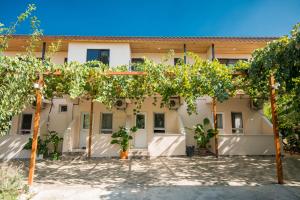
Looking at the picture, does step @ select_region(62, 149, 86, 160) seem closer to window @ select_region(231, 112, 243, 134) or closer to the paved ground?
the paved ground

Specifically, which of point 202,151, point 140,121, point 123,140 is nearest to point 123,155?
point 123,140

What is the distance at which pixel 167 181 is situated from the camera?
7.98m

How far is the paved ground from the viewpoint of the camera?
6.33 metres

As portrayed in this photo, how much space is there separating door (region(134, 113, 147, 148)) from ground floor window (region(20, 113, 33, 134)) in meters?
7.82

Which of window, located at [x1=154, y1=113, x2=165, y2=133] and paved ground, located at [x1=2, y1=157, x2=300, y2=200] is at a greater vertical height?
window, located at [x1=154, y1=113, x2=165, y2=133]

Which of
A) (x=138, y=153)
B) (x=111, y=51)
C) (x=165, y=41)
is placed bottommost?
(x=138, y=153)

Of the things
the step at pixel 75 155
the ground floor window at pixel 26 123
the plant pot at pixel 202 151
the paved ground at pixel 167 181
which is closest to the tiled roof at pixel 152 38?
the ground floor window at pixel 26 123

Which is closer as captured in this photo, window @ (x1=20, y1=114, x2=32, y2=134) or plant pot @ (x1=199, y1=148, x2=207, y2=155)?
plant pot @ (x1=199, y1=148, x2=207, y2=155)

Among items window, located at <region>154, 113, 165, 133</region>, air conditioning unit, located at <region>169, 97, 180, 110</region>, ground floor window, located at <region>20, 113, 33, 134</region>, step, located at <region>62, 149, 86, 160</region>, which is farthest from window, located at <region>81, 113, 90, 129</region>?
air conditioning unit, located at <region>169, 97, 180, 110</region>

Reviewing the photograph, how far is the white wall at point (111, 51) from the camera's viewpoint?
1619 centimetres

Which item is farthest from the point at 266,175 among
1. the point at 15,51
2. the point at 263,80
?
the point at 15,51

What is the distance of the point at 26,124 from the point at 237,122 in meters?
15.7

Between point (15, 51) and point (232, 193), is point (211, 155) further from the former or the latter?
point (15, 51)

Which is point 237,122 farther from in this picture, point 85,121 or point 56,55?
point 56,55
